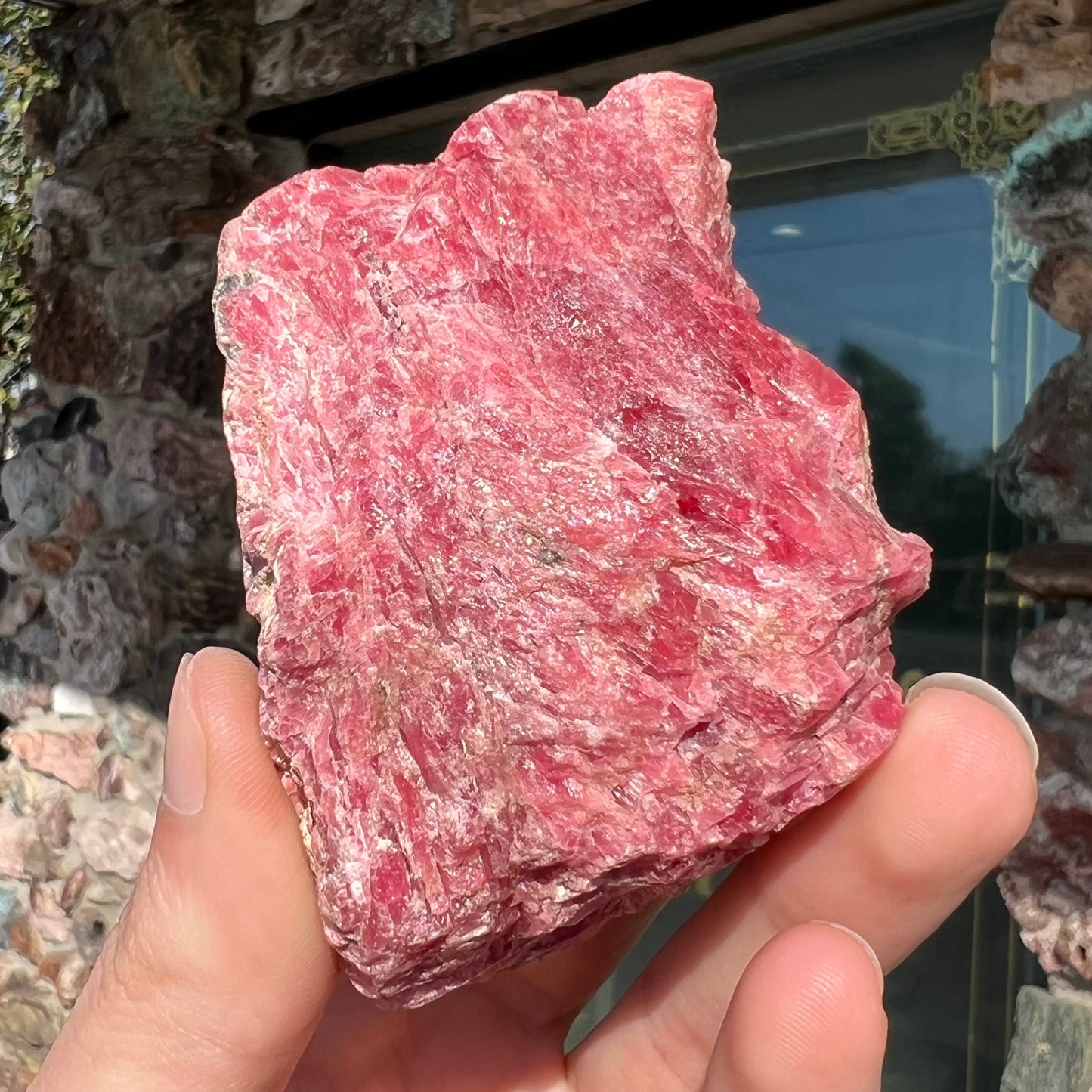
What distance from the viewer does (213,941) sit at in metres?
0.97

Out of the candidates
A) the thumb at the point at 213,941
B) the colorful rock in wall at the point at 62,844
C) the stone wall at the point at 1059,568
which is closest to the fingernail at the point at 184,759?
the thumb at the point at 213,941

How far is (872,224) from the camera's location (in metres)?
1.67

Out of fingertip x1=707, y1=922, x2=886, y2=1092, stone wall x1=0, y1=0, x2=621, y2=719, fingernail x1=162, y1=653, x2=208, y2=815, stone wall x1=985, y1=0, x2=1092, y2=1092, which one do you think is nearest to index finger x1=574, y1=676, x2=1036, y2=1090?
fingertip x1=707, y1=922, x2=886, y2=1092

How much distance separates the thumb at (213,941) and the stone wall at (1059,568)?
2.98 ft

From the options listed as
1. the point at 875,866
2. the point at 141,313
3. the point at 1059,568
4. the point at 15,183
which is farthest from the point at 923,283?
the point at 15,183

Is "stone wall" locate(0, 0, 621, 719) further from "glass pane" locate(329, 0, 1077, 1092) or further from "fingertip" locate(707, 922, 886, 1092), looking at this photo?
"fingertip" locate(707, 922, 886, 1092)

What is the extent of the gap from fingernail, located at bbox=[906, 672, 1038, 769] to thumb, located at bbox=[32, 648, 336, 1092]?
23.4 inches

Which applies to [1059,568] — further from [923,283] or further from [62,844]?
[62,844]

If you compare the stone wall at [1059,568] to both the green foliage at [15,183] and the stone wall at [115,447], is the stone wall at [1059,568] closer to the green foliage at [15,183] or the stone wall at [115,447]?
the stone wall at [115,447]

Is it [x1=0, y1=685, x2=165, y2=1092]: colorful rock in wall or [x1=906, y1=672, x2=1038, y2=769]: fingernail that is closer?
[x1=906, y1=672, x2=1038, y2=769]: fingernail

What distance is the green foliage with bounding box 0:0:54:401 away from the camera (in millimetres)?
2479

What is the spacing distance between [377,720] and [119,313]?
1.68m

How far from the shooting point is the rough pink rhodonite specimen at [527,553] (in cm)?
87

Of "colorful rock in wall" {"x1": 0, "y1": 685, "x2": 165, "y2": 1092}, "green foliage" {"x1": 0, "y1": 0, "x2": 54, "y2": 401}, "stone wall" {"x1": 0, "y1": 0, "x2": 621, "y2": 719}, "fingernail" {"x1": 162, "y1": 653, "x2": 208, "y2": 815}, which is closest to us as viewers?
"fingernail" {"x1": 162, "y1": 653, "x2": 208, "y2": 815}
